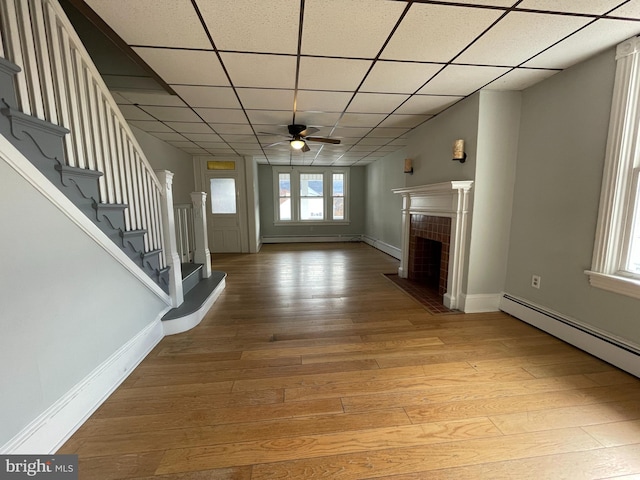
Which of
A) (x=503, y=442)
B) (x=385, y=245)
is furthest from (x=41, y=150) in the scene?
(x=385, y=245)

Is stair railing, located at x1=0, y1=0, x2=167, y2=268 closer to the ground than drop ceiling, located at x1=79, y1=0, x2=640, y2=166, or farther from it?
closer to the ground

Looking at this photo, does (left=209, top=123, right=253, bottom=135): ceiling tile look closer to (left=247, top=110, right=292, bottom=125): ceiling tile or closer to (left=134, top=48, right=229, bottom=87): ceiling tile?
(left=247, top=110, right=292, bottom=125): ceiling tile

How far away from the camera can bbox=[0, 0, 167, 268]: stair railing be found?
123 centimetres

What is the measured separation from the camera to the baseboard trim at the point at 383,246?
5746mm

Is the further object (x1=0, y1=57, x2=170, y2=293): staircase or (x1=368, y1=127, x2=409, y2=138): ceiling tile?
(x1=368, y1=127, x2=409, y2=138): ceiling tile

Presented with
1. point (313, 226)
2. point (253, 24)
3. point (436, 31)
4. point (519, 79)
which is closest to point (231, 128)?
point (253, 24)

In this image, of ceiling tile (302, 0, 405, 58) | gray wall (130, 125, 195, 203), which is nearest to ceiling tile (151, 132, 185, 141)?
gray wall (130, 125, 195, 203)

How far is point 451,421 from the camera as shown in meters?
1.44

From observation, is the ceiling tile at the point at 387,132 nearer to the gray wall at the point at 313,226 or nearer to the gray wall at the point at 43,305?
the gray wall at the point at 313,226

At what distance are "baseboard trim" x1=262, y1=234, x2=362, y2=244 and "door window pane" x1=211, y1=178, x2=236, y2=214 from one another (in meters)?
1.87

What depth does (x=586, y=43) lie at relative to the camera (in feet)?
6.02

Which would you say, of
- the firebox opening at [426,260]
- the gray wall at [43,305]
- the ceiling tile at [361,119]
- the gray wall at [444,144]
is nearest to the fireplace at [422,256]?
the firebox opening at [426,260]

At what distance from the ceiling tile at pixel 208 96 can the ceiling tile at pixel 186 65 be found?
0.11m

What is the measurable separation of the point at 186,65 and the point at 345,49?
134 cm
